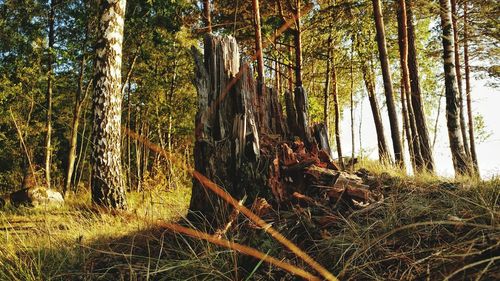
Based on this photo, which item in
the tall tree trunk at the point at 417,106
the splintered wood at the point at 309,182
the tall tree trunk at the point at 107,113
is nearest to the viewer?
the splintered wood at the point at 309,182

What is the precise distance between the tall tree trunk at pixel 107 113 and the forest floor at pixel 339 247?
290cm

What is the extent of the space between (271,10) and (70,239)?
1233cm

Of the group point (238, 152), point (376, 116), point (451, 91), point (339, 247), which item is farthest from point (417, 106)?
point (339, 247)

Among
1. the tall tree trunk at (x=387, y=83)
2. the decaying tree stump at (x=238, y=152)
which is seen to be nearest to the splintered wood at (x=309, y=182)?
the decaying tree stump at (x=238, y=152)

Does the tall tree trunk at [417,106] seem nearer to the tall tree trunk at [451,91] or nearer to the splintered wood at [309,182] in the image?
the tall tree trunk at [451,91]

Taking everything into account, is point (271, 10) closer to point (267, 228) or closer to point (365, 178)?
point (365, 178)

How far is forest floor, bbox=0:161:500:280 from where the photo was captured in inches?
79.0

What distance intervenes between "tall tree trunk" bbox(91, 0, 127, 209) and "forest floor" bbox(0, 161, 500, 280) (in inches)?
114

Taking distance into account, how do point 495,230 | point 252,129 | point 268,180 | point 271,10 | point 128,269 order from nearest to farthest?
point 495,230 → point 128,269 → point 268,180 → point 252,129 → point 271,10

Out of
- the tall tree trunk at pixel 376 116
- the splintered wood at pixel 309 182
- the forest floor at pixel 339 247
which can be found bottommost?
the forest floor at pixel 339 247

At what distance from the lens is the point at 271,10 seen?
14.1m

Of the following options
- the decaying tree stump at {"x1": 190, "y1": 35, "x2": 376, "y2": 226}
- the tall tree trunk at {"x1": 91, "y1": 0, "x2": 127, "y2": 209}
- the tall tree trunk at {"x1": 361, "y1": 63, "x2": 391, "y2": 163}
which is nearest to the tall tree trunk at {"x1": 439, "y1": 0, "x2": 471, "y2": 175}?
the tall tree trunk at {"x1": 361, "y1": 63, "x2": 391, "y2": 163}

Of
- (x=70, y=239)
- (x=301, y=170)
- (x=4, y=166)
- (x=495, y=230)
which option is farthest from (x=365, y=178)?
(x=4, y=166)

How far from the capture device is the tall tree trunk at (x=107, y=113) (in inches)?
250
